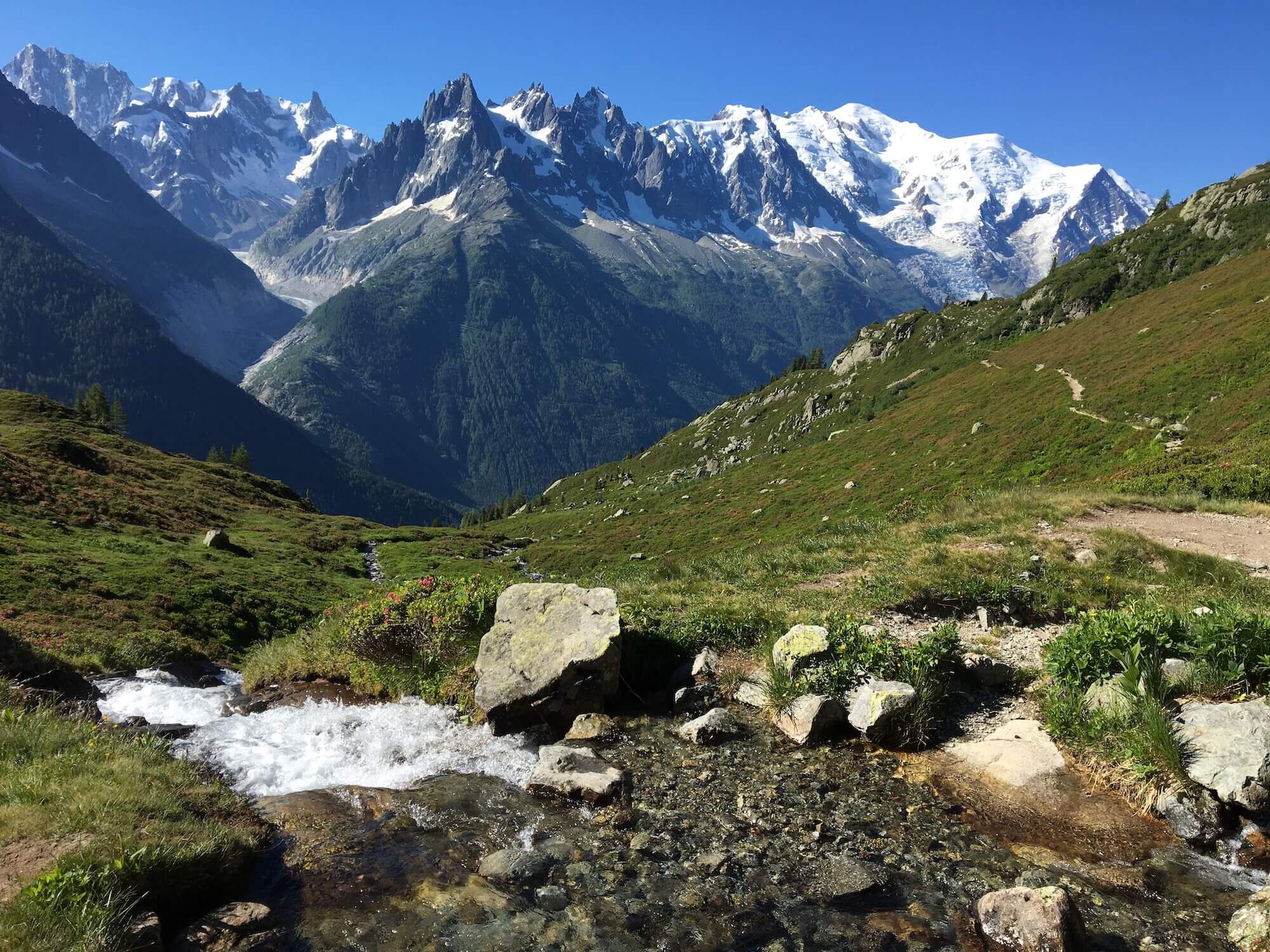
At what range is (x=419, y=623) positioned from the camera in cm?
1720

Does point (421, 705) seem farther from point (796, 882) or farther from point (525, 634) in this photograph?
point (796, 882)

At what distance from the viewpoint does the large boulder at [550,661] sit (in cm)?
1395

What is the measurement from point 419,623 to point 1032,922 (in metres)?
14.8

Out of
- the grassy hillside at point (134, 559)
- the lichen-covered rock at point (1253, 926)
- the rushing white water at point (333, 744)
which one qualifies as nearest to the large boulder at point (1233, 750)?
the lichen-covered rock at point (1253, 926)

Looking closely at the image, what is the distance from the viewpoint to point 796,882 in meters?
8.73

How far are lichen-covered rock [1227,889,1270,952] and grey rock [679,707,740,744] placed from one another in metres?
7.55

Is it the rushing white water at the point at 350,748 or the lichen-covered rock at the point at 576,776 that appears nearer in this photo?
the lichen-covered rock at the point at 576,776

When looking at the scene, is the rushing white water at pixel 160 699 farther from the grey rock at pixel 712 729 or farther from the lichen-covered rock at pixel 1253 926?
the lichen-covered rock at pixel 1253 926

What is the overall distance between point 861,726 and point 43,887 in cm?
1250

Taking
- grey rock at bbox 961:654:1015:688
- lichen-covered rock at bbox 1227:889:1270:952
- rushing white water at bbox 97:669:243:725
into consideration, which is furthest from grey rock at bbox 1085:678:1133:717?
rushing white water at bbox 97:669:243:725

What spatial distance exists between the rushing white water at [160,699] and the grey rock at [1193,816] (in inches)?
797

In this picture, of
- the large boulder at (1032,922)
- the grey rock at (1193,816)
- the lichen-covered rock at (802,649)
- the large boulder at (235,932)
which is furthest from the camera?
the lichen-covered rock at (802,649)

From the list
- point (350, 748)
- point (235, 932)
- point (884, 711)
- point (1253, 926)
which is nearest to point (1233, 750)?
point (1253, 926)

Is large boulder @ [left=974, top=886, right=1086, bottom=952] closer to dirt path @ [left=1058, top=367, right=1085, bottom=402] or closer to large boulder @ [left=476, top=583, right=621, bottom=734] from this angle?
large boulder @ [left=476, top=583, right=621, bottom=734]
